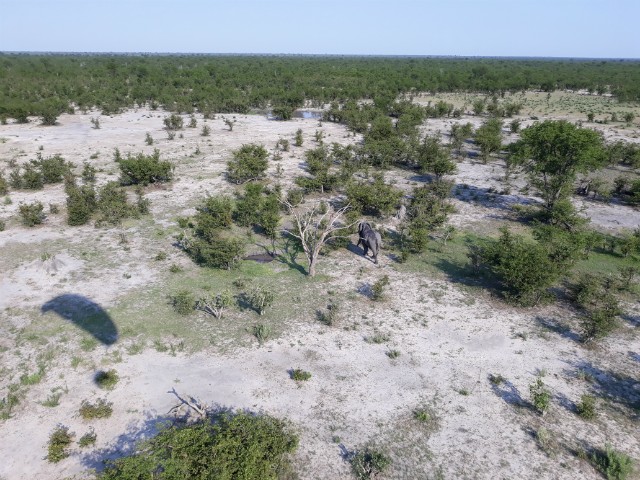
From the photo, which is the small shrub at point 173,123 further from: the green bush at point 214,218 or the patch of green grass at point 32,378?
the patch of green grass at point 32,378

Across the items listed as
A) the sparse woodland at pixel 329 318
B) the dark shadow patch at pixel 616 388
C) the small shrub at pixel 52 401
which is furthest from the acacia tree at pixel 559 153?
the small shrub at pixel 52 401

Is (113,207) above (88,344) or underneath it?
above

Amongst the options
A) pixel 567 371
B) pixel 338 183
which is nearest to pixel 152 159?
pixel 338 183

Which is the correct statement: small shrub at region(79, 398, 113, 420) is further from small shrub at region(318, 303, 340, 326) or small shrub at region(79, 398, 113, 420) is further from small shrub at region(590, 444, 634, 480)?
small shrub at region(590, 444, 634, 480)

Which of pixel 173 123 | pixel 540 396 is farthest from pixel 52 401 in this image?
pixel 173 123

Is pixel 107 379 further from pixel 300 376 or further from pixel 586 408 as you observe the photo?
pixel 586 408

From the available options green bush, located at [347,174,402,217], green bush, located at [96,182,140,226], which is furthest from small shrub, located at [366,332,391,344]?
green bush, located at [96,182,140,226]
